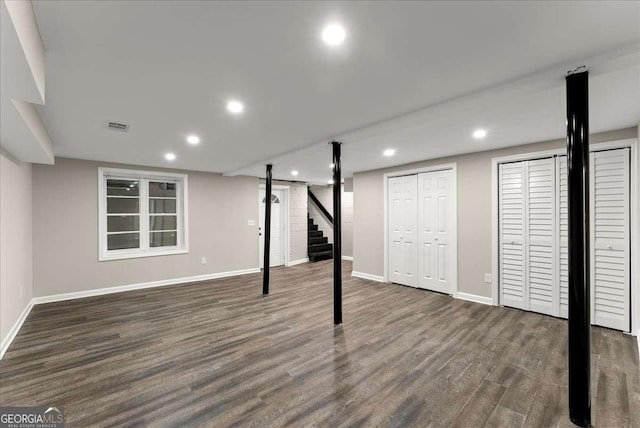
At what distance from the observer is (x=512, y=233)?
394 centimetres

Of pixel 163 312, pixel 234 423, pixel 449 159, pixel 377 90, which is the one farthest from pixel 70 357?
pixel 449 159

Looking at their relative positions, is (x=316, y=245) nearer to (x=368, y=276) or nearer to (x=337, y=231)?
(x=368, y=276)

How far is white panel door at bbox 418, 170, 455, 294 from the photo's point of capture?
462cm

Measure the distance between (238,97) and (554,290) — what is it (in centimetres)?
441

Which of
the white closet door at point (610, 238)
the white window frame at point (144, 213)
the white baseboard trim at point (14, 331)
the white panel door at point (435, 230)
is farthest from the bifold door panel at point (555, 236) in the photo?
the white baseboard trim at point (14, 331)

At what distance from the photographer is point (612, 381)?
222cm

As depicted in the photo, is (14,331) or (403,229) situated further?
(403,229)

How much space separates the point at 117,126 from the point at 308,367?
3.16m

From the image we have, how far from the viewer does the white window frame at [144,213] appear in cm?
485

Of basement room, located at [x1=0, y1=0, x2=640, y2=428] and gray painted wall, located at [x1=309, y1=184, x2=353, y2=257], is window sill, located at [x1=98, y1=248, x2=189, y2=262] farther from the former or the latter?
gray painted wall, located at [x1=309, y1=184, x2=353, y2=257]

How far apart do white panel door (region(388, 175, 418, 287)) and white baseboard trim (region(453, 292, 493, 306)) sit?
2.63 feet

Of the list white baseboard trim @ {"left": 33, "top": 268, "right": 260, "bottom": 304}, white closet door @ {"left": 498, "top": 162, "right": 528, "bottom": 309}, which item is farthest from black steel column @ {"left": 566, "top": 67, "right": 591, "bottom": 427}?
white baseboard trim @ {"left": 33, "top": 268, "right": 260, "bottom": 304}

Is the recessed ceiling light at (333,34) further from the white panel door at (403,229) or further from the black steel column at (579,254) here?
the white panel door at (403,229)

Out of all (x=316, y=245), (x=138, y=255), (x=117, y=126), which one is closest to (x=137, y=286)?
(x=138, y=255)
